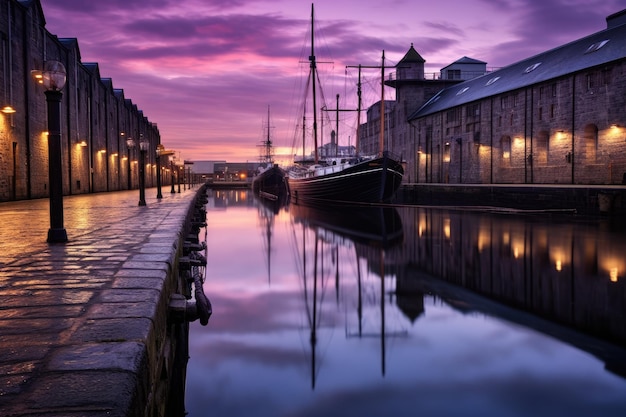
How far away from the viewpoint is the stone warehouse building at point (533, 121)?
33.2 m

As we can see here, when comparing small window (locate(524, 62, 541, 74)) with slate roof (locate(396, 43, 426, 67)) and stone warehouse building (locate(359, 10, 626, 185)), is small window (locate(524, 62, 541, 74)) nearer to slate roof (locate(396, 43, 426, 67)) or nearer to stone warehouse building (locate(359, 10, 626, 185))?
stone warehouse building (locate(359, 10, 626, 185))

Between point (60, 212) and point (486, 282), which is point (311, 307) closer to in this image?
point (486, 282)

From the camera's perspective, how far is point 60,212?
7.73 m

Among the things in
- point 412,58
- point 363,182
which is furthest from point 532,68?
point 412,58

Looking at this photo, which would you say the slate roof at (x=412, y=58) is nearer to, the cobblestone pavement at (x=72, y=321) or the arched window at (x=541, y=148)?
the arched window at (x=541, y=148)

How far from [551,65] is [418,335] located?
3943 centimetres

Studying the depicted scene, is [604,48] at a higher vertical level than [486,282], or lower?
higher

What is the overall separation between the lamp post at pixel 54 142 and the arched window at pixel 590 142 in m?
34.6

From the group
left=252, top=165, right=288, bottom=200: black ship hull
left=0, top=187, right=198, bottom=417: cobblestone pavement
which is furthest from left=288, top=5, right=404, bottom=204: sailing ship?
left=0, top=187, right=198, bottom=417: cobblestone pavement

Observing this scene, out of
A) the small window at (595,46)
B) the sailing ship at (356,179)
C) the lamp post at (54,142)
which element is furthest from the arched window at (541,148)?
the lamp post at (54,142)

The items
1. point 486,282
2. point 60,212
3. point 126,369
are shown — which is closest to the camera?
point 126,369

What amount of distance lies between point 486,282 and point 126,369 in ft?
29.0

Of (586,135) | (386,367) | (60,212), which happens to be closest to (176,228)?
(60,212)

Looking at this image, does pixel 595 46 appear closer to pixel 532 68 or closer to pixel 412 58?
pixel 532 68
